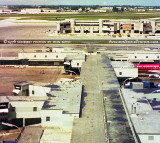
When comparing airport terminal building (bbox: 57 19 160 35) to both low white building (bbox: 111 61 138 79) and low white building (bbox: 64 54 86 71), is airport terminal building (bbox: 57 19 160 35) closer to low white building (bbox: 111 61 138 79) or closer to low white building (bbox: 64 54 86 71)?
low white building (bbox: 64 54 86 71)

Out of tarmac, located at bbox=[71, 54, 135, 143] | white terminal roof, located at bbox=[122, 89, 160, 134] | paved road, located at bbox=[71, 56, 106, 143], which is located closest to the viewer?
tarmac, located at bbox=[71, 54, 135, 143]

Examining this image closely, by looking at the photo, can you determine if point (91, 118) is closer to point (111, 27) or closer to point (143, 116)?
point (143, 116)

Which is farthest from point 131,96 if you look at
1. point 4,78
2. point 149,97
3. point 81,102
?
point 4,78

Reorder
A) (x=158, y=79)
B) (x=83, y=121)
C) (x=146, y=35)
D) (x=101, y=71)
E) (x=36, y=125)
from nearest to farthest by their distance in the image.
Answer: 1. (x=83, y=121)
2. (x=36, y=125)
3. (x=101, y=71)
4. (x=158, y=79)
5. (x=146, y=35)

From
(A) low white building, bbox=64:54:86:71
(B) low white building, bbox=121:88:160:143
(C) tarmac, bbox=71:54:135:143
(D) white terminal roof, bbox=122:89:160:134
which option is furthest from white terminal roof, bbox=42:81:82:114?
(A) low white building, bbox=64:54:86:71

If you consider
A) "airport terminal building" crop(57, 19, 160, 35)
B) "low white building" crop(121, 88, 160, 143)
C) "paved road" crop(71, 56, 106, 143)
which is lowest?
"paved road" crop(71, 56, 106, 143)

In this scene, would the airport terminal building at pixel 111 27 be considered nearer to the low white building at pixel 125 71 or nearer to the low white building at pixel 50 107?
the low white building at pixel 125 71

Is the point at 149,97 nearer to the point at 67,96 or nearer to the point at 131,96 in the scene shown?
the point at 131,96

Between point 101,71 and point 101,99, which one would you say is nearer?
point 101,99
